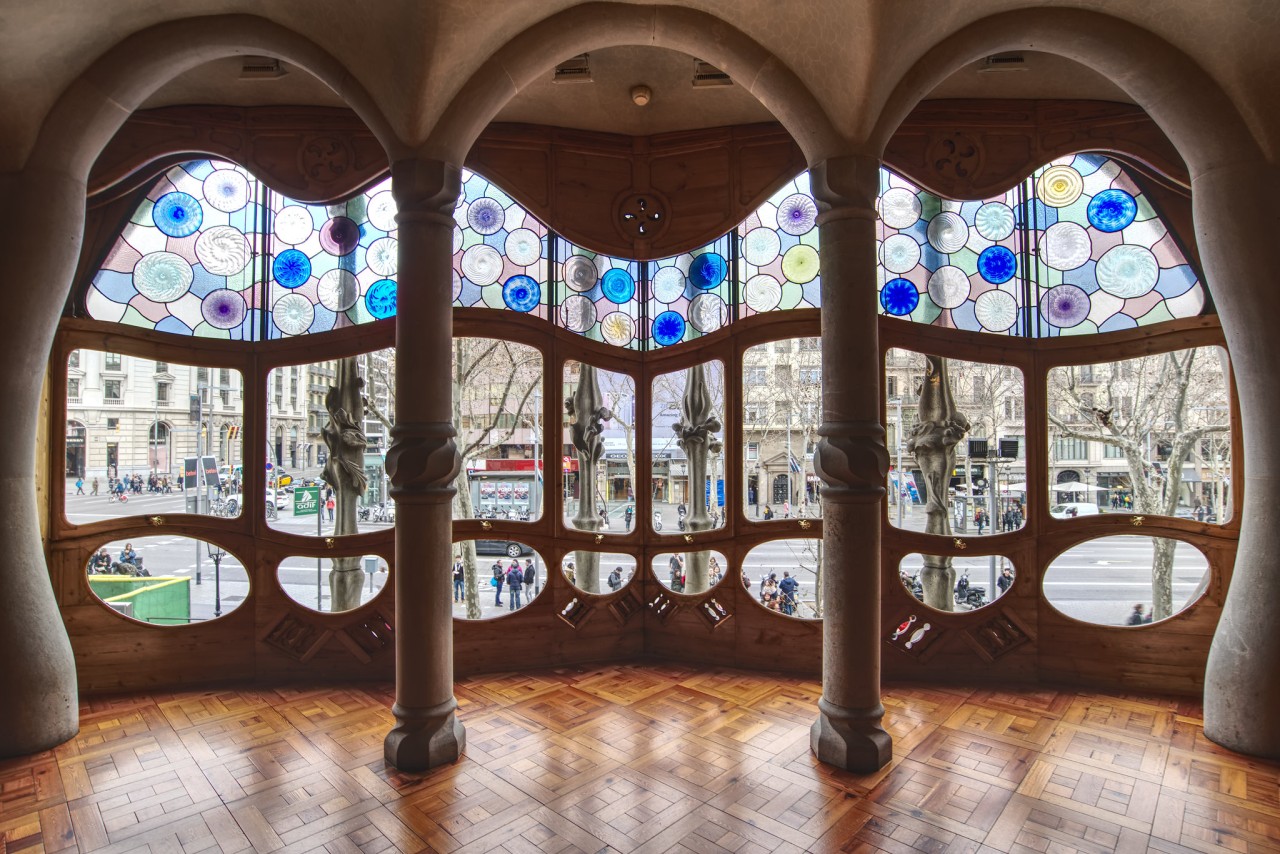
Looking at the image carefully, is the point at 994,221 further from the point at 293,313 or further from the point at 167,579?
the point at 167,579

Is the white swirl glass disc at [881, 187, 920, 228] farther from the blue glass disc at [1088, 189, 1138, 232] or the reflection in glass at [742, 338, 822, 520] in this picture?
the blue glass disc at [1088, 189, 1138, 232]

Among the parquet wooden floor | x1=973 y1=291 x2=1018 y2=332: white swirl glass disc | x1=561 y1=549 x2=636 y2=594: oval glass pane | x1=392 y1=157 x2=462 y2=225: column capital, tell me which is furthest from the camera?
x1=561 y1=549 x2=636 y2=594: oval glass pane

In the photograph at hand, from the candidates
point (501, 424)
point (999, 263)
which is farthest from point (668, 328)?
point (999, 263)

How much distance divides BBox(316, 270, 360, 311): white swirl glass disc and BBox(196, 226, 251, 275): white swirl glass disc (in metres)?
0.49

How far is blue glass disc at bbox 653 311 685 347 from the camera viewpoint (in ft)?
14.4

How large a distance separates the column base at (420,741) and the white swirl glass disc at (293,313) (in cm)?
248

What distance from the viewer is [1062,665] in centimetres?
397

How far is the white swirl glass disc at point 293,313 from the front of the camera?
4.09 m

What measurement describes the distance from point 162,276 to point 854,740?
4729mm

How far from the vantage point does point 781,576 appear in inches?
172

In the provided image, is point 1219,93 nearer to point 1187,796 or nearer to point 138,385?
point 1187,796

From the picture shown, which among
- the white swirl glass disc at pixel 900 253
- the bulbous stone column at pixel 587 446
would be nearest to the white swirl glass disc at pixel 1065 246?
the white swirl glass disc at pixel 900 253

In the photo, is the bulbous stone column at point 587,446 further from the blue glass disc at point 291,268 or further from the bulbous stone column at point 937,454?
the bulbous stone column at point 937,454

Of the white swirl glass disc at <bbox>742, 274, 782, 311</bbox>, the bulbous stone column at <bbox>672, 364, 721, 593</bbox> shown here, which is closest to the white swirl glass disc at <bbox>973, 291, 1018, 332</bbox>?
the white swirl glass disc at <bbox>742, 274, 782, 311</bbox>
